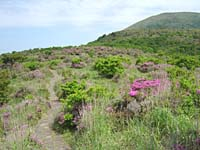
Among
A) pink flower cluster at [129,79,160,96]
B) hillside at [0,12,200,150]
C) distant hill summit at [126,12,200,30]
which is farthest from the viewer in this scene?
distant hill summit at [126,12,200,30]

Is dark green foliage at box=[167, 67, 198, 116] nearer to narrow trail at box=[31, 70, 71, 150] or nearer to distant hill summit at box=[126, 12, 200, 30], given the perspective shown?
narrow trail at box=[31, 70, 71, 150]

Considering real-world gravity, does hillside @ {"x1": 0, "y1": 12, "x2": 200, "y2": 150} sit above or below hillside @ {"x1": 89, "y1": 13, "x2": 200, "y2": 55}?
below

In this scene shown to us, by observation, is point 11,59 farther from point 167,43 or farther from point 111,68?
point 167,43

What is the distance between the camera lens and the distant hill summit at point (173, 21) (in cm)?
13473

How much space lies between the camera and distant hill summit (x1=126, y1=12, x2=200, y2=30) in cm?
13473

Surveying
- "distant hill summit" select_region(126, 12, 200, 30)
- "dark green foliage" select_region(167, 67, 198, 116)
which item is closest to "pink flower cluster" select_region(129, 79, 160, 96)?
"dark green foliage" select_region(167, 67, 198, 116)

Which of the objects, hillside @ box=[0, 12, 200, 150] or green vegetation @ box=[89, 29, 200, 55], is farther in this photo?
green vegetation @ box=[89, 29, 200, 55]

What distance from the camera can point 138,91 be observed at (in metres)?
8.16

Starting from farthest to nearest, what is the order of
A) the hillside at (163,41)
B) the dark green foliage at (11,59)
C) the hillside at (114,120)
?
the hillside at (163,41) < the dark green foliage at (11,59) < the hillside at (114,120)

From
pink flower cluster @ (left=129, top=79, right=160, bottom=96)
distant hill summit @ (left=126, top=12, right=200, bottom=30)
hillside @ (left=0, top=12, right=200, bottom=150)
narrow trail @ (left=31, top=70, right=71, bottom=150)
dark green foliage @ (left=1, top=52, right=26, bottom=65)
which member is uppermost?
distant hill summit @ (left=126, top=12, right=200, bottom=30)

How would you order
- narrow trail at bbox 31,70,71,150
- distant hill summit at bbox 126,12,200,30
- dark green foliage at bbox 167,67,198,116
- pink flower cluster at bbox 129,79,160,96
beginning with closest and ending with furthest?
dark green foliage at bbox 167,67,198,116, narrow trail at bbox 31,70,71,150, pink flower cluster at bbox 129,79,160,96, distant hill summit at bbox 126,12,200,30

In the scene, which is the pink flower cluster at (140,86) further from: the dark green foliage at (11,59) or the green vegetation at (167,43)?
the green vegetation at (167,43)

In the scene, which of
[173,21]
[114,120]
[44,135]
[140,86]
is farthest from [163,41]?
[173,21]

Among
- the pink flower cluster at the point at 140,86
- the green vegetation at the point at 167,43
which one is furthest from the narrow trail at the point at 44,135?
the green vegetation at the point at 167,43
